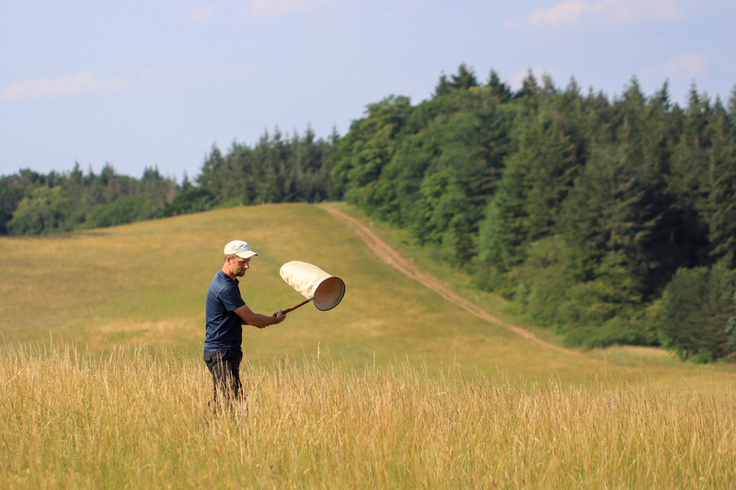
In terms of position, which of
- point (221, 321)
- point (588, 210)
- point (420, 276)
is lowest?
point (420, 276)

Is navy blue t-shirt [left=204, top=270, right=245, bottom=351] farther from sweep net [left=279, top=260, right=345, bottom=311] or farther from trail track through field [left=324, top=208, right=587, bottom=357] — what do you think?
trail track through field [left=324, top=208, right=587, bottom=357]

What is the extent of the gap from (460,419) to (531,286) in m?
40.8

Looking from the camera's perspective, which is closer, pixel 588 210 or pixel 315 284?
pixel 315 284

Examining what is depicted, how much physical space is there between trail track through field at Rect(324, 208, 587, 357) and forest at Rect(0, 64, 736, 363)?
221 centimetres

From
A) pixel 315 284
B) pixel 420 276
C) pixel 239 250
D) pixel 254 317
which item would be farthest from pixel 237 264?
pixel 420 276

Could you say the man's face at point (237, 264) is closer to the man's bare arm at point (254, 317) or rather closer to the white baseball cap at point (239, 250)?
the white baseball cap at point (239, 250)

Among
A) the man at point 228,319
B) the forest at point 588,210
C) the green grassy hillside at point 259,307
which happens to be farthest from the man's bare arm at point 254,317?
the forest at point 588,210

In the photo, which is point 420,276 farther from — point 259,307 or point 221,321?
point 221,321

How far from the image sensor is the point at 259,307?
1602 inches

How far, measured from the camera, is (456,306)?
46.4m

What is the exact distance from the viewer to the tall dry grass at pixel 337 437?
15.6ft

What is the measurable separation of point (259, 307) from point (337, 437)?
36.1 meters

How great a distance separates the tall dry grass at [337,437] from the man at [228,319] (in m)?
0.38

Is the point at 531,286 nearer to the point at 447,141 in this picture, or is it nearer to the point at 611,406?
the point at 447,141
